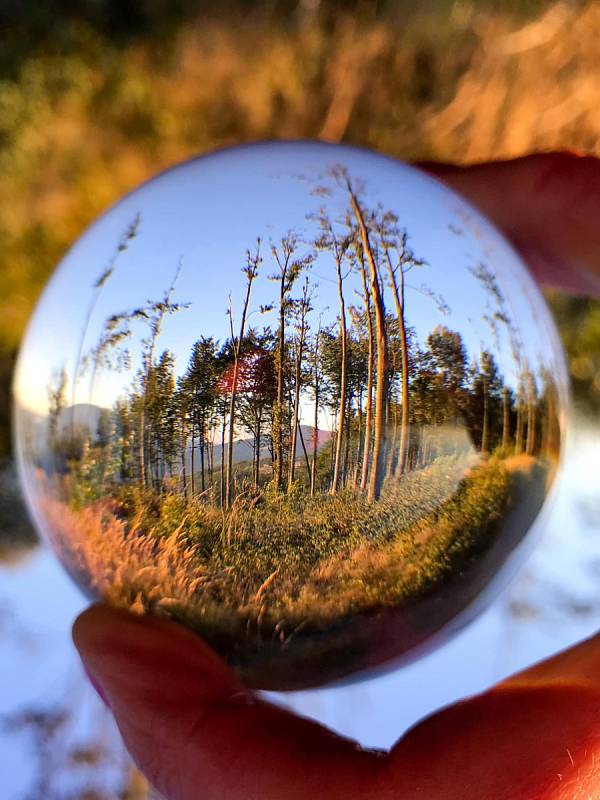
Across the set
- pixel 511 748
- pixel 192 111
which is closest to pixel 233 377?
pixel 511 748

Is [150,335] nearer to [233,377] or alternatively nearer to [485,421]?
[233,377]

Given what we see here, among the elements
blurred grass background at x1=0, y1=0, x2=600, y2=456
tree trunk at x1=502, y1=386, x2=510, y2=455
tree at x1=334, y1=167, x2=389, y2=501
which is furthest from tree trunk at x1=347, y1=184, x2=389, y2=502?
blurred grass background at x1=0, y1=0, x2=600, y2=456

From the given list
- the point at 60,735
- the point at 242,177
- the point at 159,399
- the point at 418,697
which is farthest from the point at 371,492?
the point at 60,735

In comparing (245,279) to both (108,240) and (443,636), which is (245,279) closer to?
(108,240)

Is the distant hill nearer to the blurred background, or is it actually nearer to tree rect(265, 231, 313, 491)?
tree rect(265, 231, 313, 491)

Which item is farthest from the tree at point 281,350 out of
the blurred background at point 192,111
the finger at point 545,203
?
the blurred background at point 192,111

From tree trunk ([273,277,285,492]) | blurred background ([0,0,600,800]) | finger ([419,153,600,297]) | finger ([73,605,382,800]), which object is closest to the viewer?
tree trunk ([273,277,285,492])

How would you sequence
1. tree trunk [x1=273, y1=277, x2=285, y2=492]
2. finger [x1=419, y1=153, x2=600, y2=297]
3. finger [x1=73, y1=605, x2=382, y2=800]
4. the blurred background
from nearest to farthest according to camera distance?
tree trunk [x1=273, y1=277, x2=285, y2=492] → finger [x1=73, y1=605, x2=382, y2=800] → finger [x1=419, y1=153, x2=600, y2=297] → the blurred background
